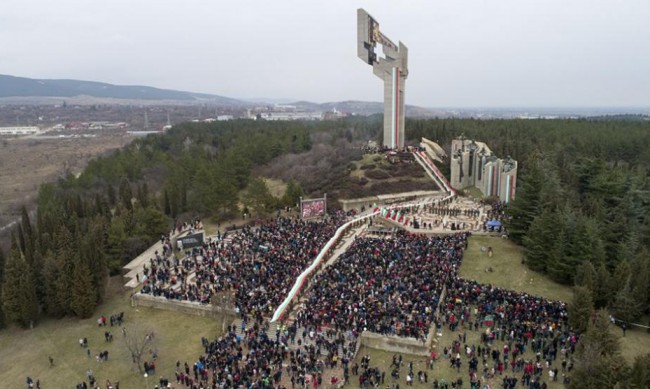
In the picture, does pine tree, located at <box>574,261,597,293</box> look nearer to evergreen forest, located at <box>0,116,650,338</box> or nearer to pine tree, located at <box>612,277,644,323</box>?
evergreen forest, located at <box>0,116,650,338</box>

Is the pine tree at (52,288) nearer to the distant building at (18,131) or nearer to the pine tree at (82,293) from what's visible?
the pine tree at (82,293)

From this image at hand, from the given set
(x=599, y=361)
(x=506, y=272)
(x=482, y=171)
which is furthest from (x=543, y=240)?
(x=482, y=171)

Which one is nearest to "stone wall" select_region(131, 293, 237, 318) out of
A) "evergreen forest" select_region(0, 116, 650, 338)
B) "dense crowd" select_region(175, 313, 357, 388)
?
"evergreen forest" select_region(0, 116, 650, 338)

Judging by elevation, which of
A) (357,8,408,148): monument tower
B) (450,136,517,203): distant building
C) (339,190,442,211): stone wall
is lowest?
(339,190,442,211): stone wall

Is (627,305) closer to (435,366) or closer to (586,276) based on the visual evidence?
(586,276)

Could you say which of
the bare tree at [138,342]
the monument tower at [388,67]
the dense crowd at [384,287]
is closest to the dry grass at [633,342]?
the dense crowd at [384,287]

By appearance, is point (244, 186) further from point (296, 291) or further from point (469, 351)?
point (469, 351)
